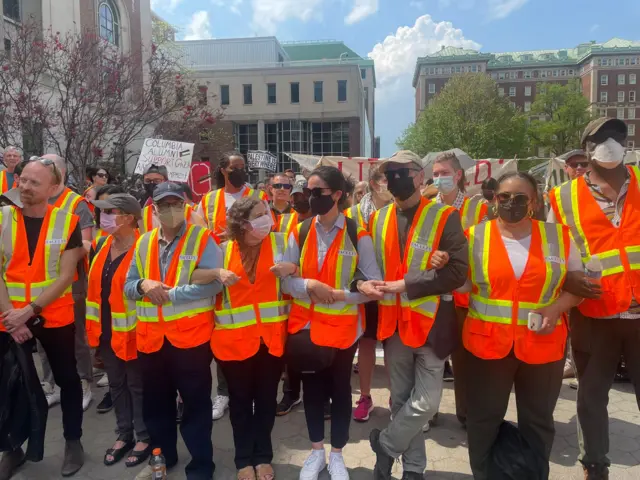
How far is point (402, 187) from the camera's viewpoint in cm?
293

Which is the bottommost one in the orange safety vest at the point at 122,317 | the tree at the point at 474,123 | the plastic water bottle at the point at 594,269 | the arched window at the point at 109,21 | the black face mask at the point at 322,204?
the orange safety vest at the point at 122,317

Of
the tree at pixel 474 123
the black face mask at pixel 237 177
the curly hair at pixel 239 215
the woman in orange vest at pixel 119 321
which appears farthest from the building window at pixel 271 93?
the curly hair at pixel 239 215

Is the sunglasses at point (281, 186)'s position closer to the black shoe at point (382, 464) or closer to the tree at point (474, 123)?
the black shoe at point (382, 464)

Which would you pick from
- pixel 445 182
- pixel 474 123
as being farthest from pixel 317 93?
pixel 445 182

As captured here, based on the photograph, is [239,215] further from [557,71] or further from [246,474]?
[557,71]

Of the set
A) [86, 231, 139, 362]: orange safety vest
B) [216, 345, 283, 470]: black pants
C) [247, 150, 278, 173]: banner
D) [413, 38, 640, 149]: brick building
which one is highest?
[413, 38, 640, 149]: brick building

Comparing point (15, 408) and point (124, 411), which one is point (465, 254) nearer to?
point (124, 411)

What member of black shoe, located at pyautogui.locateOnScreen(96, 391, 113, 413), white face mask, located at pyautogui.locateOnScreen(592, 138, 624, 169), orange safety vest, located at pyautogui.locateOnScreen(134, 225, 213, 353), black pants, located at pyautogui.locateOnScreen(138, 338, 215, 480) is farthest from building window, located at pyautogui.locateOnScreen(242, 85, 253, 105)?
white face mask, located at pyautogui.locateOnScreen(592, 138, 624, 169)

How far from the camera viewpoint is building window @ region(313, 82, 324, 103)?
4898cm

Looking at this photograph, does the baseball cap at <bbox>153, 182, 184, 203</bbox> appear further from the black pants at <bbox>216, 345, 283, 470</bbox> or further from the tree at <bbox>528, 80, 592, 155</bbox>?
the tree at <bbox>528, 80, 592, 155</bbox>

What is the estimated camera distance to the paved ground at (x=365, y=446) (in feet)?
11.0

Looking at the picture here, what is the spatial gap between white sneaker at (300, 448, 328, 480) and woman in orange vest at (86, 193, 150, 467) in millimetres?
1236

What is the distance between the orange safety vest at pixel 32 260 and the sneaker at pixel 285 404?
201cm

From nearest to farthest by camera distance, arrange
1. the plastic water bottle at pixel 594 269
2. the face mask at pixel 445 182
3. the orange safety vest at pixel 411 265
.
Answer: the plastic water bottle at pixel 594 269 < the orange safety vest at pixel 411 265 < the face mask at pixel 445 182
